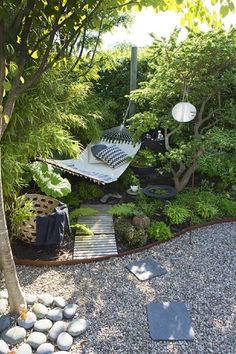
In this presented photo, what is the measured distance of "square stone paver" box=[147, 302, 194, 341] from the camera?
2564 millimetres

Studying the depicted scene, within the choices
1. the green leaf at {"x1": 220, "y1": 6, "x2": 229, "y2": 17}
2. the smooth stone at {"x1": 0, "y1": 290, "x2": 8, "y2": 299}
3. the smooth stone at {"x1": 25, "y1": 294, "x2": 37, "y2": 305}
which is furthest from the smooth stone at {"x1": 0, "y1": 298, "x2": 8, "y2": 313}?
the green leaf at {"x1": 220, "y1": 6, "x2": 229, "y2": 17}

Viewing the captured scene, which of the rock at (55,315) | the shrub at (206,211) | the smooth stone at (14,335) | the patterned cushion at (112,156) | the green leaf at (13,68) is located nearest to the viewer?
the green leaf at (13,68)

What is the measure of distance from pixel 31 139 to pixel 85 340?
6.65 feet

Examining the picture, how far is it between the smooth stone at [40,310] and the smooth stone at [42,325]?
Answer: 71 mm

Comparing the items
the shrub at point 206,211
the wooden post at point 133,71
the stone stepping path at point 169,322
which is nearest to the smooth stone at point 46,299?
the stone stepping path at point 169,322

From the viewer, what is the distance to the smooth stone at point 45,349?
7.66 feet

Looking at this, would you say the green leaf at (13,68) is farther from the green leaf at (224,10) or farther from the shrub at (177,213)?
the shrub at (177,213)

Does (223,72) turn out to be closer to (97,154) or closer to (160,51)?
(160,51)

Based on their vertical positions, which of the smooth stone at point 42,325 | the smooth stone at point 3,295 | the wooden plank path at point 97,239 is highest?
the wooden plank path at point 97,239

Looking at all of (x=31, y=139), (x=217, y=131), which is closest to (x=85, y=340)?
(x=31, y=139)

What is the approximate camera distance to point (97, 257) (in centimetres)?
357

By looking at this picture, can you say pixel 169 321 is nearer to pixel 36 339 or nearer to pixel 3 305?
pixel 36 339

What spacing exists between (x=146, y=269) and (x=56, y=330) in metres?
1.23

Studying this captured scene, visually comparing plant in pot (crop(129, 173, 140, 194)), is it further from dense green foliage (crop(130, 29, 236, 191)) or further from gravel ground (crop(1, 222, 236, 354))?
gravel ground (crop(1, 222, 236, 354))
